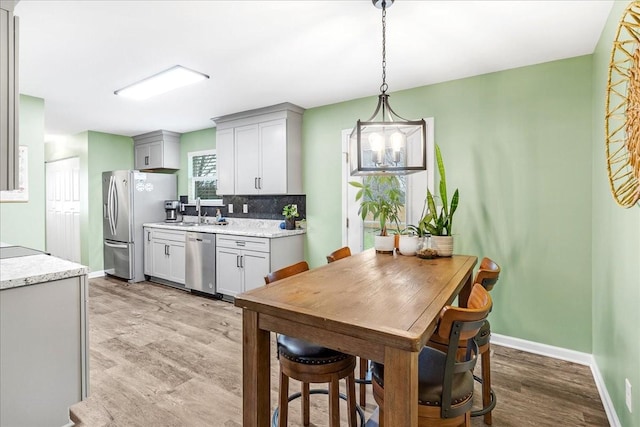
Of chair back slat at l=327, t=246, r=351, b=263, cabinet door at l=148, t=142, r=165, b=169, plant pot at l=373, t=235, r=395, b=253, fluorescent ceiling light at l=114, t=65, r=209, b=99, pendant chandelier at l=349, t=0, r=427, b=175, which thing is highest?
fluorescent ceiling light at l=114, t=65, r=209, b=99

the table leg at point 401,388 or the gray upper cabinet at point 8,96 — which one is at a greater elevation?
the gray upper cabinet at point 8,96

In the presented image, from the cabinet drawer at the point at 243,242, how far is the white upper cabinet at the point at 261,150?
66 centimetres

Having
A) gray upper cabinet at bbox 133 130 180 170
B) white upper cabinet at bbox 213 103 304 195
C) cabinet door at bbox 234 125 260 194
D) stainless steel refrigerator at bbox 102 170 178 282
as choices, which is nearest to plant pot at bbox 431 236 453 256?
white upper cabinet at bbox 213 103 304 195

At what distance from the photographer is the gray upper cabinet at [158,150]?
5.70 m

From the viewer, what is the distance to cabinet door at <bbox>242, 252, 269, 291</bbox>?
398 centimetres

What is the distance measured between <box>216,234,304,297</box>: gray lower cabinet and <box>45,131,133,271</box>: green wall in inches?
112

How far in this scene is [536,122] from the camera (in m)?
2.92

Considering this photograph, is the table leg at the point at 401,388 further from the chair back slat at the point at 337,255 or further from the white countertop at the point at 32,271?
the white countertop at the point at 32,271

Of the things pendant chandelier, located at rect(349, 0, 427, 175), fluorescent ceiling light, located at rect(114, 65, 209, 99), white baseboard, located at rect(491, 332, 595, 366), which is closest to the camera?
pendant chandelier, located at rect(349, 0, 427, 175)

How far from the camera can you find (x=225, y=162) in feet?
Answer: 15.7

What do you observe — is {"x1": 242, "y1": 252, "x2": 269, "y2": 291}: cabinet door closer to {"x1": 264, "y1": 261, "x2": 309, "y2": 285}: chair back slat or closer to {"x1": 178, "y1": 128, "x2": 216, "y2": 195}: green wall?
{"x1": 264, "y1": 261, "x2": 309, "y2": 285}: chair back slat

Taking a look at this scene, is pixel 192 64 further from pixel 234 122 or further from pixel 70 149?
pixel 70 149

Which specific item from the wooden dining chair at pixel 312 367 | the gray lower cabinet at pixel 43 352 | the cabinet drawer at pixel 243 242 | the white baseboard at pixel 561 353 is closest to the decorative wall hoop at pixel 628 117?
the white baseboard at pixel 561 353

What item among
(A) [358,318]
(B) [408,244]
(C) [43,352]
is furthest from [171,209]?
(A) [358,318]
